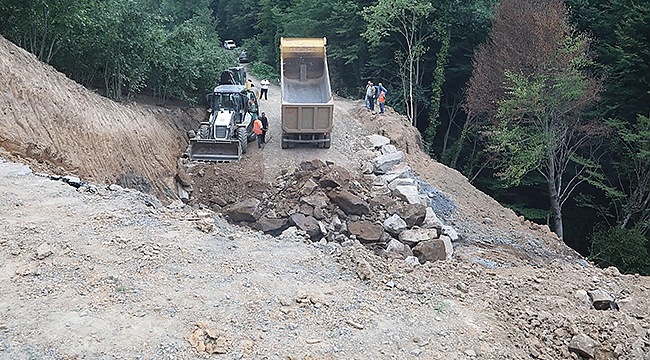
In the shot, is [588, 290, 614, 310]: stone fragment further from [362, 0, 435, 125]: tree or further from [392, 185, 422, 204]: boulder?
[362, 0, 435, 125]: tree

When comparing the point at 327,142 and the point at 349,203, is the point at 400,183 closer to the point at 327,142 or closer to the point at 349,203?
the point at 349,203

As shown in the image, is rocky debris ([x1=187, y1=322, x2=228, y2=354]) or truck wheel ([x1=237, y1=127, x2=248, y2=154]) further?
truck wheel ([x1=237, y1=127, x2=248, y2=154])

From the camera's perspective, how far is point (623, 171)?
67.3 feet

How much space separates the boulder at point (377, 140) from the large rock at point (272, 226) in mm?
6683

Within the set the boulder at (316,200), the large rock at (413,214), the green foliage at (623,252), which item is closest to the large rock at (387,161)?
the large rock at (413,214)

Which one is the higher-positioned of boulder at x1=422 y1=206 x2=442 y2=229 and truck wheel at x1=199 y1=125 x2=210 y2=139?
truck wheel at x1=199 y1=125 x2=210 y2=139

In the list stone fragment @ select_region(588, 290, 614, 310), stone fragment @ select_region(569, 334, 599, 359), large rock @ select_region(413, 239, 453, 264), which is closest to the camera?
stone fragment @ select_region(569, 334, 599, 359)

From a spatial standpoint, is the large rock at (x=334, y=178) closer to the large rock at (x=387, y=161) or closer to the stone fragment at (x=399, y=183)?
the stone fragment at (x=399, y=183)

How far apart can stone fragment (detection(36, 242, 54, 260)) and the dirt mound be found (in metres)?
4.04

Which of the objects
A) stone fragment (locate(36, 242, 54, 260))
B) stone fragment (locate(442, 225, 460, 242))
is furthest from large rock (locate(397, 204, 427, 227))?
stone fragment (locate(36, 242, 54, 260))

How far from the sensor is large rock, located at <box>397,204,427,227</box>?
12.5m

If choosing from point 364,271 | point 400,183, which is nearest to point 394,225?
point 400,183

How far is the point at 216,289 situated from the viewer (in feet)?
22.1

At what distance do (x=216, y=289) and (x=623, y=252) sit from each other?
46.7 feet
